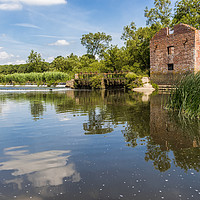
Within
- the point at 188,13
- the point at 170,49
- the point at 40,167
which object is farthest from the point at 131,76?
the point at 40,167

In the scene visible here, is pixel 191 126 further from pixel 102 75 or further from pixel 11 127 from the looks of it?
pixel 102 75

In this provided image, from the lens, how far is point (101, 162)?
4.25 m

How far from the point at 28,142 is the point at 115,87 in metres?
29.1

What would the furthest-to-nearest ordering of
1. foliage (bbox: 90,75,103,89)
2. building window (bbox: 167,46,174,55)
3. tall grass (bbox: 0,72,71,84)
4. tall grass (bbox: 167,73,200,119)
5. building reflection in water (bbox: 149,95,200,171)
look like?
1. tall grass (bbox: 0,72,71,84)
2. foliage (bbox: 90,75,103,89)
3. building window (bbox: 167,46,174,55)
4. tall grass (bbox: 167,73,200,119)
5. building reflection in water (bbox: 149,95,200,171)

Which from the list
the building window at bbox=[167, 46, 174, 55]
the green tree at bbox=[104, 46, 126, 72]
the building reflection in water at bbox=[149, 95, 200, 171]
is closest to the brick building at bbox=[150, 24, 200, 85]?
the building window at bbox=[167, 46, 174, 55]

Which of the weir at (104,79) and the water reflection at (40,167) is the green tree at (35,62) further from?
the water reflection at (40,167)

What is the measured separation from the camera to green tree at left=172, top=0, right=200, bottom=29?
107ft

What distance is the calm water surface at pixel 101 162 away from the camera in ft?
10.4

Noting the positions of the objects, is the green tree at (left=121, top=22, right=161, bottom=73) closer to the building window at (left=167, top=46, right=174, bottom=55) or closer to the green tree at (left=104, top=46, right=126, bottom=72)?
the green tree at (left=104, top=46, right=126, bottom=72)

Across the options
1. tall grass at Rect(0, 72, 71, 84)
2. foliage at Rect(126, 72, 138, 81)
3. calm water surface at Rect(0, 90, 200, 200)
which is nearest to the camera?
calm water surface at Rect(0, 90, 200, 200)

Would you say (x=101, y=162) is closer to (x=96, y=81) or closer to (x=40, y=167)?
(x=40, y=167)

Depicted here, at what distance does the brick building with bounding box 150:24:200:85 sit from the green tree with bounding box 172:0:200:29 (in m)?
6.71

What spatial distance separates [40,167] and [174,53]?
1058 inches

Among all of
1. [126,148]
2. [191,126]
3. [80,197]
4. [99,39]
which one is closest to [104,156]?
[126,148]
